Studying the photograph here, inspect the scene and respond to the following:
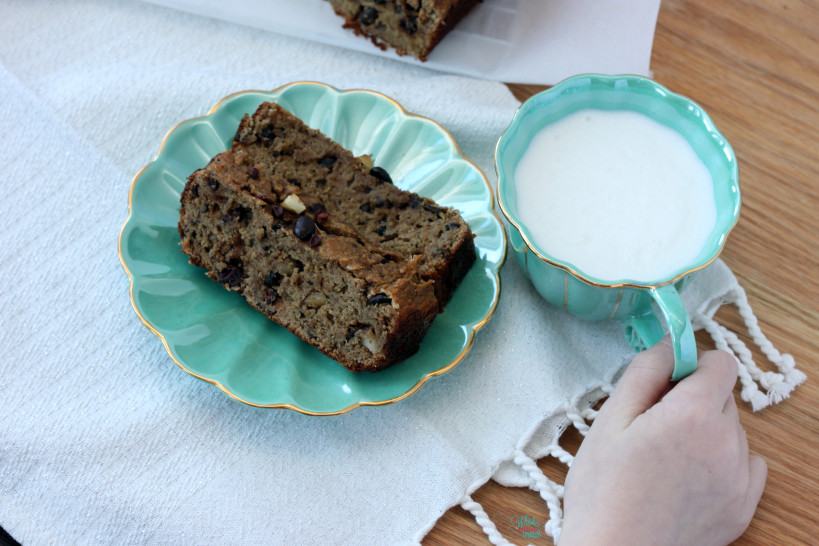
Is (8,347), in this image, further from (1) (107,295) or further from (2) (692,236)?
(2) (692,236)

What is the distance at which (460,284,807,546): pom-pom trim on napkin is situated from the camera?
73.5 inches

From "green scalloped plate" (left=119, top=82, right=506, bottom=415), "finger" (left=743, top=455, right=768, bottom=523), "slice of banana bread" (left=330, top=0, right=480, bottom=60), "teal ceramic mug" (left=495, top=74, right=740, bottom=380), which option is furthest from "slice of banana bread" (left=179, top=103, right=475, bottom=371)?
"finger" (left=743, top=455, right=768, bottom=523)

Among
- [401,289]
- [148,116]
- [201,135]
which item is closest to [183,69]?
[148,116]

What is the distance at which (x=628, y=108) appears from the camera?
2.04 meters

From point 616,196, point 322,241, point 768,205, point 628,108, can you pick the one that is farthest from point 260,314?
point 768,205

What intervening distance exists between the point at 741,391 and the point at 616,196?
0.66 meters

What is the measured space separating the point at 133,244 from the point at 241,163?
1.29 ft

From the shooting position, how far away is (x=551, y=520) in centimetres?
185

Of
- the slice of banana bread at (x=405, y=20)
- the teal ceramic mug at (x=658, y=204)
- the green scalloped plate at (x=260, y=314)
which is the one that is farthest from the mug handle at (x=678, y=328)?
the slice of banana bread at (x=405, y=20)

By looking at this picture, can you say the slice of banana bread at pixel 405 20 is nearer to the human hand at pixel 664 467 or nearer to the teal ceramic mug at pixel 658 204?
the teal ceramic mug at pixel 658 204

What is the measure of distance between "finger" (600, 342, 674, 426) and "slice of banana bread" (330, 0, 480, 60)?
49.8 inches

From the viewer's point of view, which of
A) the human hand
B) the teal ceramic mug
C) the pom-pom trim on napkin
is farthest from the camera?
the pom-pom trim on napkin

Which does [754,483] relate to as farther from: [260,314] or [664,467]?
[260,314]

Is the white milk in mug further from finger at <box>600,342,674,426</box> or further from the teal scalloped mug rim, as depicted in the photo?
finger at <box>600,342,674,426</box>
